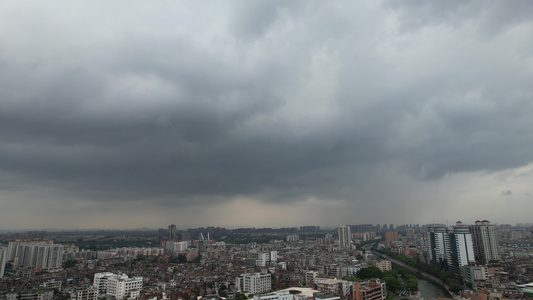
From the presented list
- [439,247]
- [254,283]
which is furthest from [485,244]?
[254,283]

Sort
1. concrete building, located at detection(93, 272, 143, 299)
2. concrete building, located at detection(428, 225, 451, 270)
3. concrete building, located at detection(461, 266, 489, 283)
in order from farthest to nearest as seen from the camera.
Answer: concrete building, located at detection(428, 225, 451, 270) → concrete building, located at detection(461, 266, 489, 283) → concrete building, located at detection(93, 272, 143, 299)

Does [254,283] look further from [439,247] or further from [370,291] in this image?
[439,247]

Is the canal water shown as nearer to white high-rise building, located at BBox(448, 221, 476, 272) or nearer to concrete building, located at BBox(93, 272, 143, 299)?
white high-rise building, located at BBox(448, 221, 476, 272)

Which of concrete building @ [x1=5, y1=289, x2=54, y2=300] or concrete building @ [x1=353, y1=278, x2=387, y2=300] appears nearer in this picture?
concrete building @ [x1=353, y1=278, x2=387, y2=300]

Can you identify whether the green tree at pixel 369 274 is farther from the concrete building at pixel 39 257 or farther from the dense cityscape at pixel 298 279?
the concrete building at pixel 39 257

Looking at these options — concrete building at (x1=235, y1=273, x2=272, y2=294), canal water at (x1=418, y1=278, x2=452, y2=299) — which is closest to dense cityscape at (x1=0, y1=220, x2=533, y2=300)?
concrete building at (x1=235, y1=273, x2=272, y2=294)

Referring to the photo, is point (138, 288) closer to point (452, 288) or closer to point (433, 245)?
point (452, 288)

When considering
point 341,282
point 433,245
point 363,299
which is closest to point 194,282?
point 341,282
